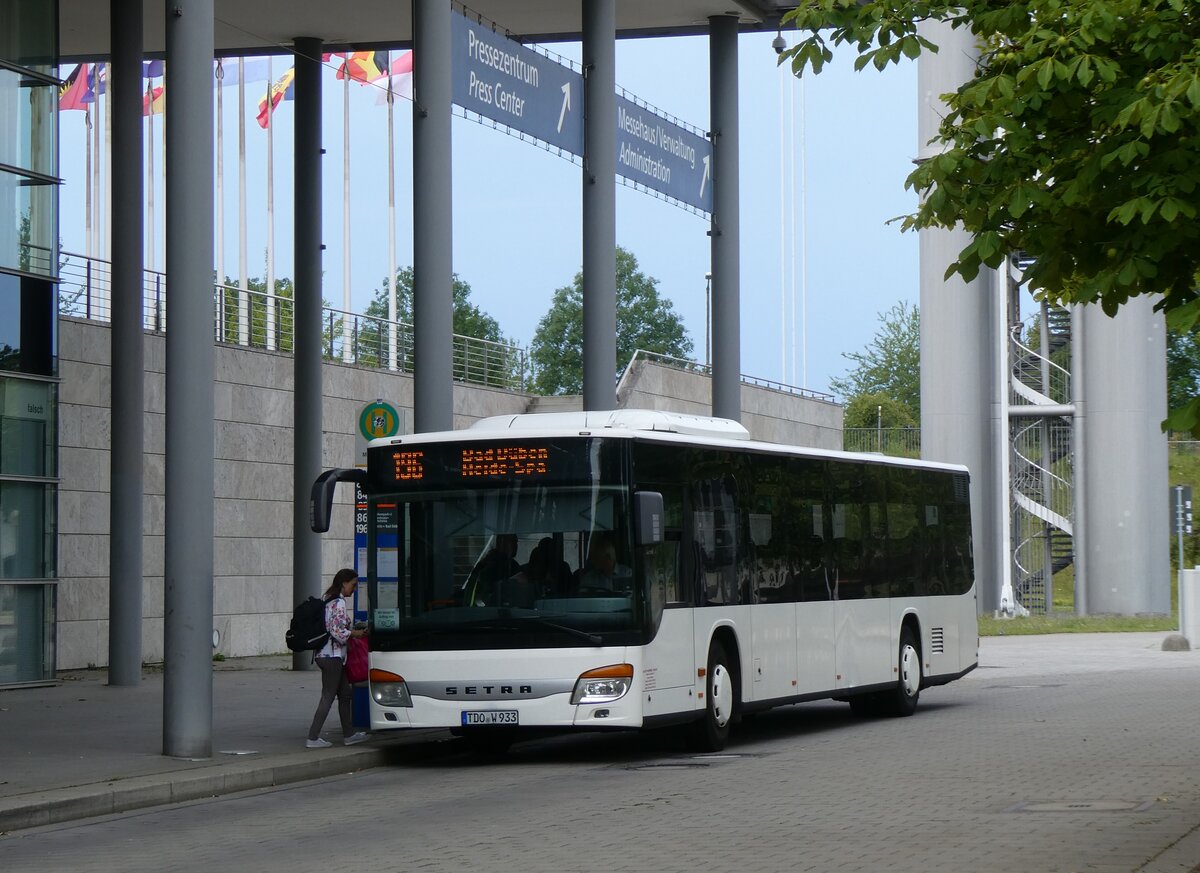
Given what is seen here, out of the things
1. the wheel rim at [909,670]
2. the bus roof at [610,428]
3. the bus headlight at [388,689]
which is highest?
the bus roof at [610,428]

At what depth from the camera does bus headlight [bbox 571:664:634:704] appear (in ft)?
50.5

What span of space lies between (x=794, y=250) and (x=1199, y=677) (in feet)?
113

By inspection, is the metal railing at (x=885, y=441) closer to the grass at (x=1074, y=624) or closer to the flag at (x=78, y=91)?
the grass at (x=1074, y=624)

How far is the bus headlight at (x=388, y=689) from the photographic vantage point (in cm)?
1590

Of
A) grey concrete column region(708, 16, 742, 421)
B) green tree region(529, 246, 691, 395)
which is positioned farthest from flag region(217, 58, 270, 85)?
green tree region(529, 246, 691, 395)

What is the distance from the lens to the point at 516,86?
21.9m

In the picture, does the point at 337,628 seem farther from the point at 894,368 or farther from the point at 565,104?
the point at 894,368

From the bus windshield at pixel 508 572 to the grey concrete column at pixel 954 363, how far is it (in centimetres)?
3306

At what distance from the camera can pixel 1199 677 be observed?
2697 centimetres

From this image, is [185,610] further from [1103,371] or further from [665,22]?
[1103,371]

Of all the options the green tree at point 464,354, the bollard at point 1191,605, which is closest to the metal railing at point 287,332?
the green tree at point 464,354

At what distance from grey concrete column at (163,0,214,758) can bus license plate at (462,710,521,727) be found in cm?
214

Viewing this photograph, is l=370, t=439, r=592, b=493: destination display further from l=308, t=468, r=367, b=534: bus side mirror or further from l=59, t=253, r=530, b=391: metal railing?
l=59, t=253, r=530, b=391: metal railing

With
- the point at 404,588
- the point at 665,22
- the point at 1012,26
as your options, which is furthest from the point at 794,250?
the point at 1012,26
